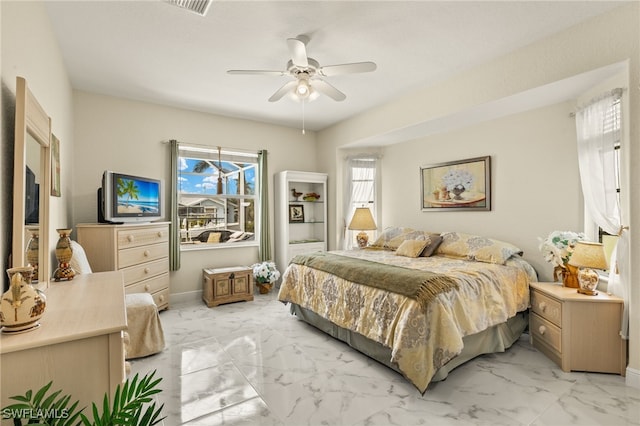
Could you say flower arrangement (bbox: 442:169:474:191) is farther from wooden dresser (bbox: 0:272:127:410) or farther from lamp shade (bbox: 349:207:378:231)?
wooden dresser (bbox: 0:272:127:410)

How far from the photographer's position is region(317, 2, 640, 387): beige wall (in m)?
2.18

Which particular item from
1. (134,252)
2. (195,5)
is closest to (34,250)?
(195,5)

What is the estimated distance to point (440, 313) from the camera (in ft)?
7.06

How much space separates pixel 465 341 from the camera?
246 cm

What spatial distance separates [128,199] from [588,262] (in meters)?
4.39

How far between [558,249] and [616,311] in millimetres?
614

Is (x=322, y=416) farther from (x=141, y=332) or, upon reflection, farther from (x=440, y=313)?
(x=141, y=332)

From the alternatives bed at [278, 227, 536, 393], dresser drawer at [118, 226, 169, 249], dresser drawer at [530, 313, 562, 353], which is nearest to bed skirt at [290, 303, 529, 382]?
bed at [278, 227, 536, 393]

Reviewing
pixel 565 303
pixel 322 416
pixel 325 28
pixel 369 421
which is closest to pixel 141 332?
pixel 322 416

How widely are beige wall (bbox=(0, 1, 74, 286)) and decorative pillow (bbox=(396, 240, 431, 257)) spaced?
3340mm

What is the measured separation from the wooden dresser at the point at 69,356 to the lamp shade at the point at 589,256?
3.05m

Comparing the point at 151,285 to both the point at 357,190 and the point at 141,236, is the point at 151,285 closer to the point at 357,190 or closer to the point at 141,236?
the point at 141,236

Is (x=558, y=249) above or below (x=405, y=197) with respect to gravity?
below

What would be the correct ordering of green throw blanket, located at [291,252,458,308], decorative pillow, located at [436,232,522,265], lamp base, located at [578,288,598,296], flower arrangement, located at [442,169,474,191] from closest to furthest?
green throw blanket, located at [291,252,458,308], lamp base, located at [578,288,598,296], decorative pillow, located at [436,232,522,265], flower arrangement, located at [442,169,474,191]
